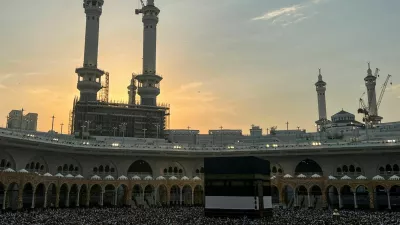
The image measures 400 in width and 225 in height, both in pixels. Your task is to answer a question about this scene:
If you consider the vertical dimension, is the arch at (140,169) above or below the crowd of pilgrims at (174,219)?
above

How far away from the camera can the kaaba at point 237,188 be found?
125ft

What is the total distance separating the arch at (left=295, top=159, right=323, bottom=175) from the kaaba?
18.8m

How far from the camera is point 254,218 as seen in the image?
37.0 metres

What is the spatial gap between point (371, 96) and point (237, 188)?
7031 cm

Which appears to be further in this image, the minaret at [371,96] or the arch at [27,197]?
the minaret at [371,96]

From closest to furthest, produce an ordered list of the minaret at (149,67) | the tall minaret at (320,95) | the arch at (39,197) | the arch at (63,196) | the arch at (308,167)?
1. the arch at (39,197)
2. the arch at (63,196)
3. the arch at (308,167)
4. the minaret at (149,67)
5. the tall minaret at (320,95)

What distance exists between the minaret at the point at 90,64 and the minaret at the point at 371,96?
63998 mm

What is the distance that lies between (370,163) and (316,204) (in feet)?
31.4

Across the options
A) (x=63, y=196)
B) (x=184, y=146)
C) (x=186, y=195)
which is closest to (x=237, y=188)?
(x=186, y=195)

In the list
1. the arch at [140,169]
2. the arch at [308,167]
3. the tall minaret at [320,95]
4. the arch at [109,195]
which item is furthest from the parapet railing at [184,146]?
the tall minaret at [320,95]

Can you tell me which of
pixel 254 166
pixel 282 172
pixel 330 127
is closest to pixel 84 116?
pixel 282 172

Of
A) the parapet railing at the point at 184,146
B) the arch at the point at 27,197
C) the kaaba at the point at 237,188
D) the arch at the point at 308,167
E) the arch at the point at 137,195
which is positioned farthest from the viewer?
the arch at the point at 137,195

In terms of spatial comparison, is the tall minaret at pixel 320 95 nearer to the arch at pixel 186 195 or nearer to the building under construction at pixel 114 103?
the building under construction at pixel 114 103

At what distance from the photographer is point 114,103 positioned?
254 feet
